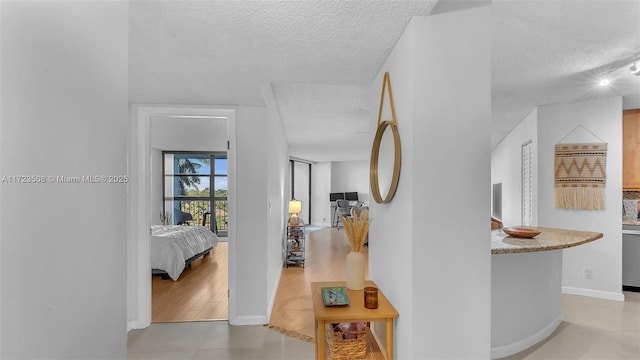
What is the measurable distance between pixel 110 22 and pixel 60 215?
0.30 m

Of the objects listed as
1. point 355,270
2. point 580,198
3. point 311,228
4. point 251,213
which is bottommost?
point 311,228

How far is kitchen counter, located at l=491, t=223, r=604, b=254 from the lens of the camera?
2.05 m

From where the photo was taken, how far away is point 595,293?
357 cm

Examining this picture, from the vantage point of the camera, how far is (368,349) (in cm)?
185

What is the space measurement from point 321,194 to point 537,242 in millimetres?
8189

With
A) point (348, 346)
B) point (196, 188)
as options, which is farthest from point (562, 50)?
point (196, 188)

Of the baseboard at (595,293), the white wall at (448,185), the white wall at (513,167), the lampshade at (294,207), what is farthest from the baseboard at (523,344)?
the lampshade at (294,207)

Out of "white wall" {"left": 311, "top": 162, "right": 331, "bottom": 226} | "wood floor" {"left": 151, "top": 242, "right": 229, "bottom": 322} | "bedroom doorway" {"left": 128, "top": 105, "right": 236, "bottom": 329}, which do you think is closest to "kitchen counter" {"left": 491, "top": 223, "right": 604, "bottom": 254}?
"bedroom doorway" {"left": 128, "top": 105, "right": 236, "bottom": 329}

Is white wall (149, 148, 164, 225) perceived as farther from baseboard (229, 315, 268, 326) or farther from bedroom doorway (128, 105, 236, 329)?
baseboard (229, 315, 268, 326)

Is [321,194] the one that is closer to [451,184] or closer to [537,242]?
[537,242]

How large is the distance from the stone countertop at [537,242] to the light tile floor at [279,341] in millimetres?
877

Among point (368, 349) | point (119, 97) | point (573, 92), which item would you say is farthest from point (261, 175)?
point (573, 92)

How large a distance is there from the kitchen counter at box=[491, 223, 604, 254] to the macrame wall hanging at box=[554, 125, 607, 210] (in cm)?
112

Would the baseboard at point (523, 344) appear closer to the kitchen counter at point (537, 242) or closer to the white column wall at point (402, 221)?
the kitchen counter at point (537, 242)
